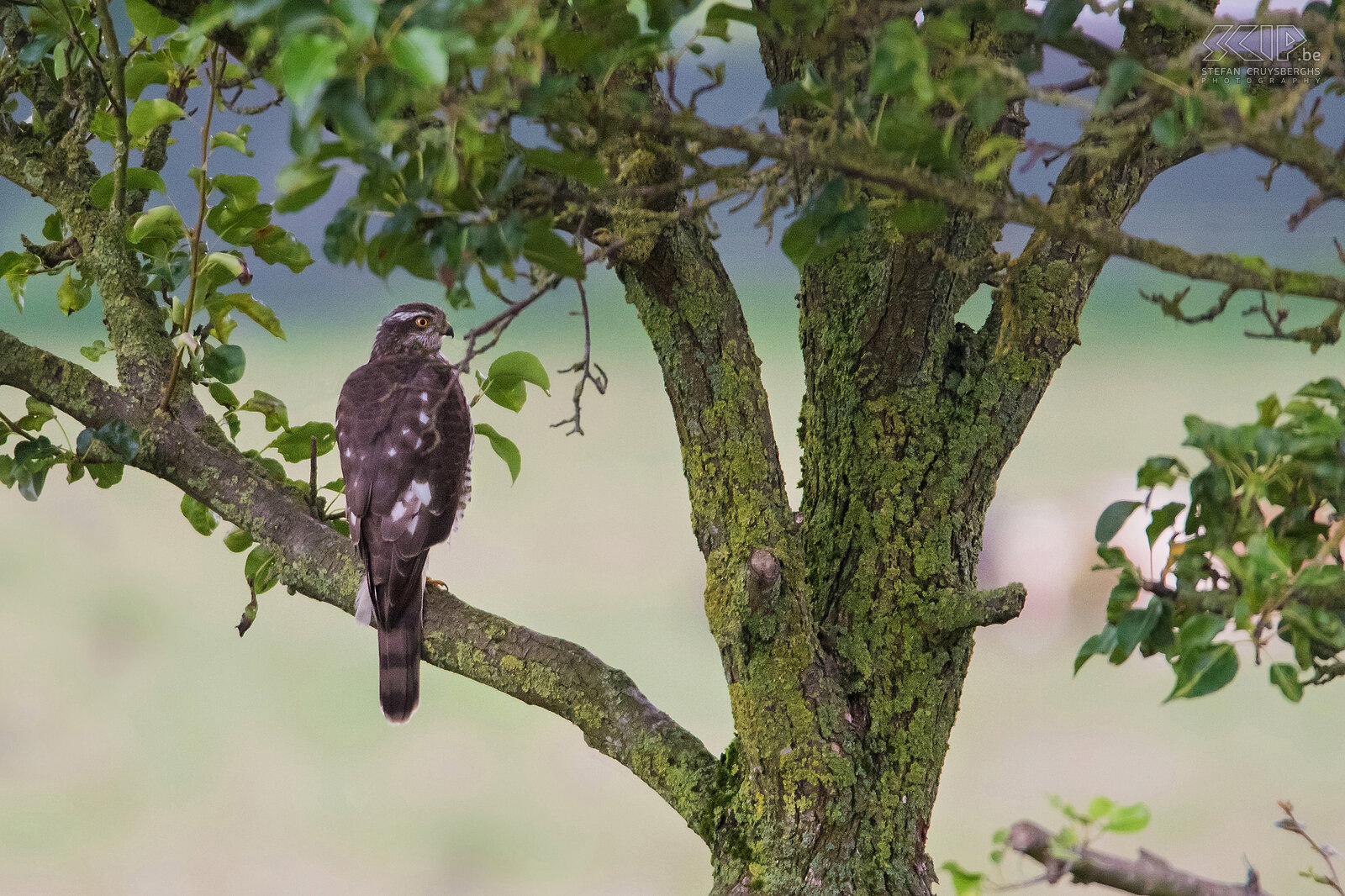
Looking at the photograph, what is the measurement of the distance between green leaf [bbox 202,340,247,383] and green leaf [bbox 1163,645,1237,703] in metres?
1.48

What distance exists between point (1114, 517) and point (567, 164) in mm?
607

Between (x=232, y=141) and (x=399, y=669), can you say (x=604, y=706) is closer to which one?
(x=399, y=669)

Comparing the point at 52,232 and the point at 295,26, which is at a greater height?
the point at 52,232

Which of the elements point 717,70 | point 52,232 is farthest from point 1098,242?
point 52,232

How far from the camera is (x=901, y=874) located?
162 cm

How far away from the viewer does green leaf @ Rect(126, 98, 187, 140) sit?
1.62 meters

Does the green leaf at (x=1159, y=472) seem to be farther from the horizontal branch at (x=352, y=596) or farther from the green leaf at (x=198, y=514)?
the green leaf at (x=198, y=514)

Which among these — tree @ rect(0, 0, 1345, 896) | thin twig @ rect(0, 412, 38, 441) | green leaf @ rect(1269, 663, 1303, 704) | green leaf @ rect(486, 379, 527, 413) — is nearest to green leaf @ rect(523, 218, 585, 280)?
tree @ rect(0, 0, 1345, 896)

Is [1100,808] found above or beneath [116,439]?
beneath

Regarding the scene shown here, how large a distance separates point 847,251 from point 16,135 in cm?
144

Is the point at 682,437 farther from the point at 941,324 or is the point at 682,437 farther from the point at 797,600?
the point at 941,324

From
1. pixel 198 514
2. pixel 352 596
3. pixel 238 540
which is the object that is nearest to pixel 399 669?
pixel 352 596

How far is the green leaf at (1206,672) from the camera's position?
2.89 ft

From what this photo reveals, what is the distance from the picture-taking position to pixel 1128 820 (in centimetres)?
90
